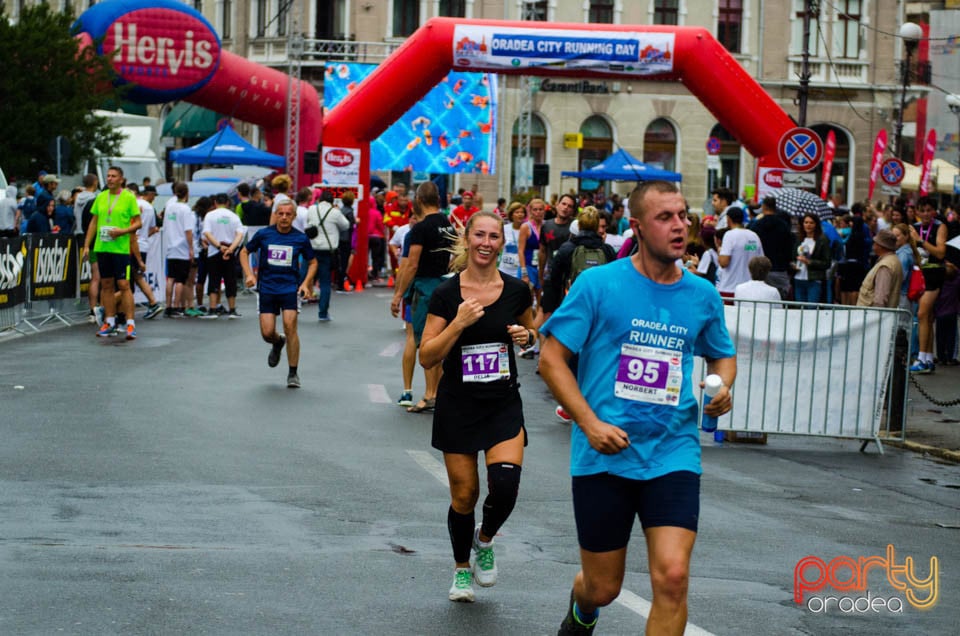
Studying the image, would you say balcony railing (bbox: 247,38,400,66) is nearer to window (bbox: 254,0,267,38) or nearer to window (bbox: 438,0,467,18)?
window (bbox: 254,0,267,38)

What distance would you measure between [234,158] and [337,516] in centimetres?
2957

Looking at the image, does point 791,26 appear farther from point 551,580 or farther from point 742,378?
point 551,580

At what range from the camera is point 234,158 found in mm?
37438

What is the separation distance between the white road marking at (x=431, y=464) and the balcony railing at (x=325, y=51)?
44775 mm

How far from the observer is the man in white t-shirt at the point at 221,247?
22.8 m

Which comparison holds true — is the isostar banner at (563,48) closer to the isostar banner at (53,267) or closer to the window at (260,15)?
the isostar banner at (53,267)

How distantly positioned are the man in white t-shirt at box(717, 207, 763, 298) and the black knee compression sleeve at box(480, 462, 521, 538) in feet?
33.5

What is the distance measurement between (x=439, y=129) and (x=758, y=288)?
2819cm

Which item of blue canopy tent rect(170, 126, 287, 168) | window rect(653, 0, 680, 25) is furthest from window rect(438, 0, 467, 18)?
blue canopy tent rect(170, 126, 287, 168)

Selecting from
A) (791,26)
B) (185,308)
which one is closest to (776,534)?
(185,308)

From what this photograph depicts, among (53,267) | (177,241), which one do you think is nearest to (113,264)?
(53,267)

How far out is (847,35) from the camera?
58.7 m

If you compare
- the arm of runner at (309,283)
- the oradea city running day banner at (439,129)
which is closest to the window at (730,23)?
the oradea city running day banner at (439,129)

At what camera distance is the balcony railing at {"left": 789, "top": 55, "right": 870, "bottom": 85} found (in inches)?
2293
